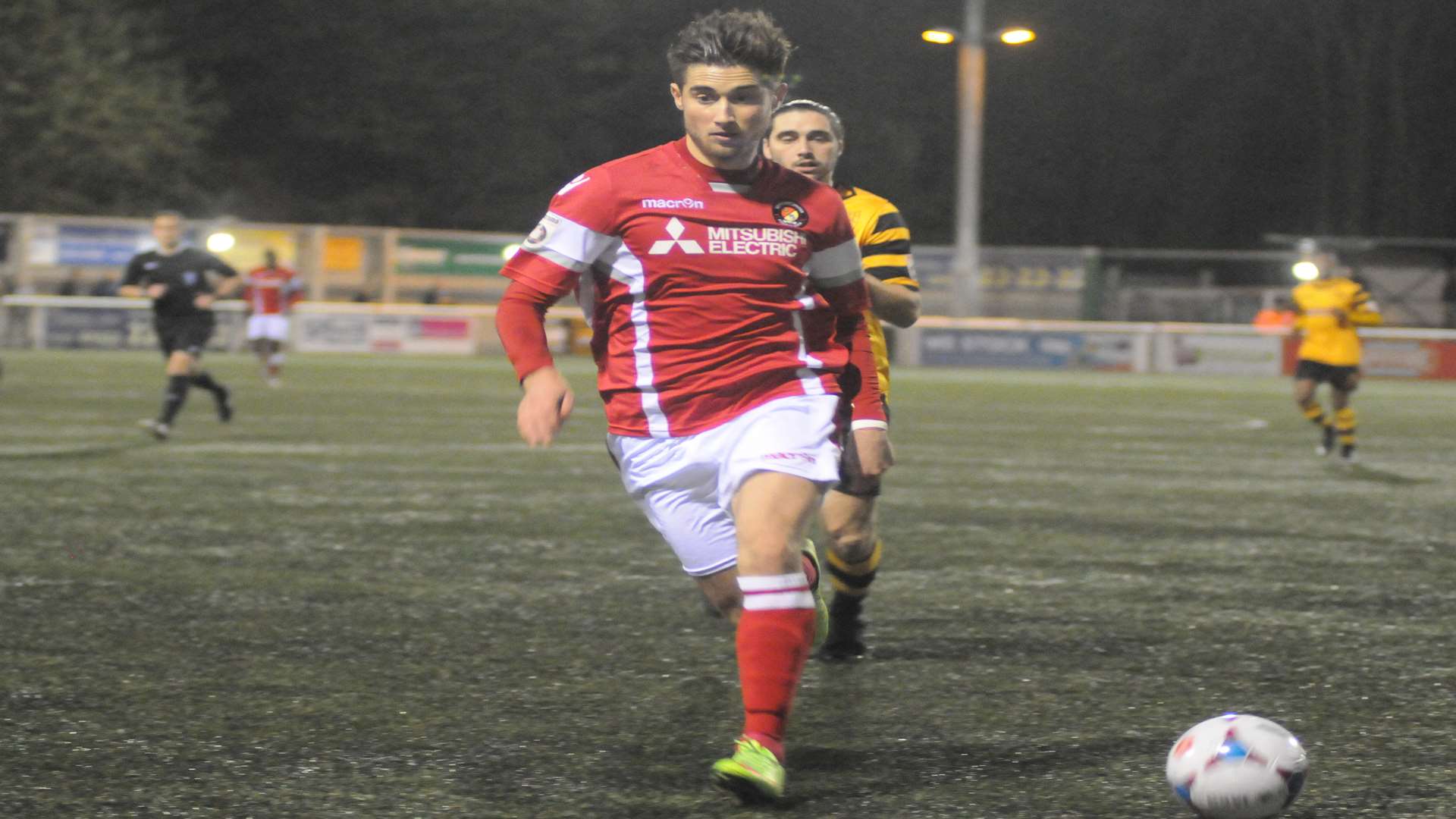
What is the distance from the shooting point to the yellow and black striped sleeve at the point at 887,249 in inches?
219

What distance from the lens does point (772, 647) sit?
13.7 feet

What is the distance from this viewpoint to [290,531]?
30.6ft

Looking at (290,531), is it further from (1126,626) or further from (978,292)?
(978,292)

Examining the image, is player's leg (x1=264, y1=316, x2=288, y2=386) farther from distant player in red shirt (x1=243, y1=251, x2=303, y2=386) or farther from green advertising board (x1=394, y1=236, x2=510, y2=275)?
green advertising board (x1=394, y1=236, x2=510, y2=275)

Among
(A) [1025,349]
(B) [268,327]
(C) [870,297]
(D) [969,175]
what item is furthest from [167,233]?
(A) [1025,349]

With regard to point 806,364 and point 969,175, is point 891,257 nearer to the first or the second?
point 806,364

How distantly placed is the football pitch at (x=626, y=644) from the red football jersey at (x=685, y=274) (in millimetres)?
897

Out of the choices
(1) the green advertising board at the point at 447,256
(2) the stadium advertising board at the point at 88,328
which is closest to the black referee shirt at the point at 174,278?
(2) the stadium advertising board at the point at 88,328

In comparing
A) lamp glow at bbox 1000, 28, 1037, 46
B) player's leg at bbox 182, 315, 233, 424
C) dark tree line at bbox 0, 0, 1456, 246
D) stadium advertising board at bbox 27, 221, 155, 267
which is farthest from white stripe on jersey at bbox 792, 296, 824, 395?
dark tree line at bbox 0, 0, 1456, 246

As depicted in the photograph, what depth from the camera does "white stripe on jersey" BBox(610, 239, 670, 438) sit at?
4.41m

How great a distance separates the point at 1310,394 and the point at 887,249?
11.7 m

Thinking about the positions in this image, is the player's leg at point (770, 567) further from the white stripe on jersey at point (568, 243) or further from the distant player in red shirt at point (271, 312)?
the distant player in red shirt at point (271, 312)

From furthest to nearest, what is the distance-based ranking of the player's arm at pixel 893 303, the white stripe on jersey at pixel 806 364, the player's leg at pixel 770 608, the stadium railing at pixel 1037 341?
the stadium railing at pixel 1037 341 → the player's arm at pixel 893 303 → the white stripe on jersey at pixel 806 364 → the player's leg at pixel 770 608

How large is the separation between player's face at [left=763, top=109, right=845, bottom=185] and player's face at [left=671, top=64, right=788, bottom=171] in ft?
3.58
